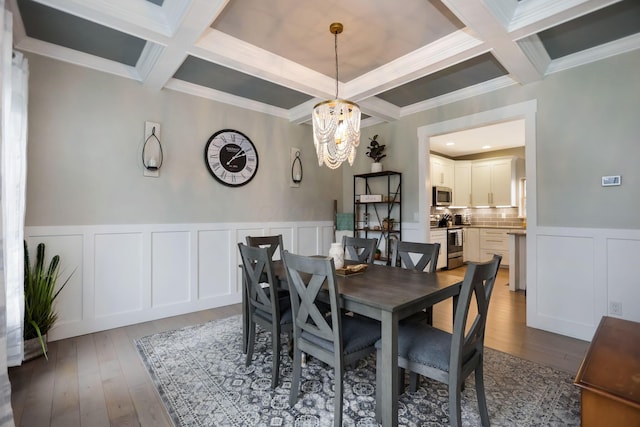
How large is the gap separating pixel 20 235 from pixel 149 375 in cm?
139

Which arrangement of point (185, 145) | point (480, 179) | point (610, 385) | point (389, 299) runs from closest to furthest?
point (610, 385), point (389, 299), point (185, 145), point (480, 179)

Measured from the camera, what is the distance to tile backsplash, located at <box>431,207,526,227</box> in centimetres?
694

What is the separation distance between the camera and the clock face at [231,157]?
3826mm

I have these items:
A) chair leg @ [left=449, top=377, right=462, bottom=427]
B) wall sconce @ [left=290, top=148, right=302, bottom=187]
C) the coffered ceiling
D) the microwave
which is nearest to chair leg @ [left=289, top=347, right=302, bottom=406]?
chair leg @ [left=449, top=377, right=462, bottom=427]

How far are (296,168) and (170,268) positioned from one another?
7.22ft

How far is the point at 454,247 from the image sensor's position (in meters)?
6.57

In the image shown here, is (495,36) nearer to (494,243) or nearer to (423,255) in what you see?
(423,255)

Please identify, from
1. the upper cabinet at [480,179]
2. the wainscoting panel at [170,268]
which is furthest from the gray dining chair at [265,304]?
the upper cabinet at [480,179]

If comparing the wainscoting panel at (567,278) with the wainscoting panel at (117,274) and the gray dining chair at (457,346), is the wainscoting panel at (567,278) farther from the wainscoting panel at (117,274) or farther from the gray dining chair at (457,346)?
the wainscoting panel at (117,274)

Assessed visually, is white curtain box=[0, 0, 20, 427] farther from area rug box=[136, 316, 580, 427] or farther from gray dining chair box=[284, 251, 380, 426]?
gray dining chair box=[284, 251, 380, 426]

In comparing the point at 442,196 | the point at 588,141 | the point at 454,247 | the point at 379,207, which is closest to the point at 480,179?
the point at 442,196

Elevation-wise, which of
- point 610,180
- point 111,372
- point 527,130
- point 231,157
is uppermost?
point 527,130

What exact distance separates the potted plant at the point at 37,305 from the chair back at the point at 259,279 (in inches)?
64.6

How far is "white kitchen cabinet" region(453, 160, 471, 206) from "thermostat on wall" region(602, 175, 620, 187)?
15.2ft
